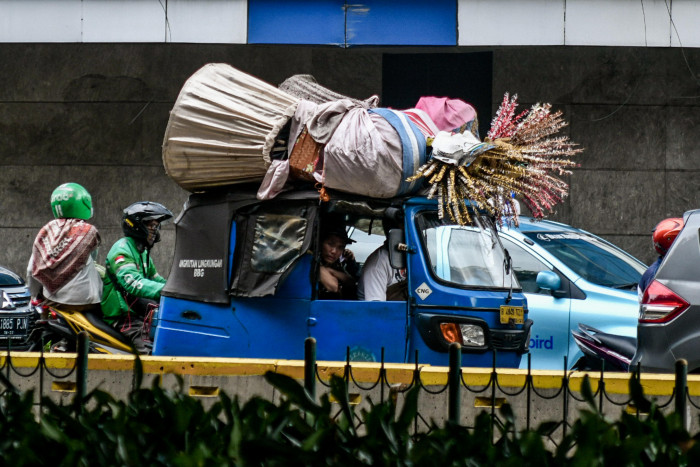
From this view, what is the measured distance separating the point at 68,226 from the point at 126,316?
0.79m

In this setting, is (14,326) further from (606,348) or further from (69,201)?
(606,348)

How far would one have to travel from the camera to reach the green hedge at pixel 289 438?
2.50 m

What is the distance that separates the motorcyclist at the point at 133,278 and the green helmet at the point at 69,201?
34 cm

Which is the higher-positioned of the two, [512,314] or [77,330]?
[512,314]

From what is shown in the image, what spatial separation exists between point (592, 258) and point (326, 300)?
4.11m

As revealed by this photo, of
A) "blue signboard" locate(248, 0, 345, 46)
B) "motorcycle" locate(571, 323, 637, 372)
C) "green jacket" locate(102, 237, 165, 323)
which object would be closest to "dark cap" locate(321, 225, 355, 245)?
"green jacket" locate(102, 237, 165, 323)

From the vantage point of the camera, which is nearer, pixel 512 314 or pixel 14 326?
pixel 512 314

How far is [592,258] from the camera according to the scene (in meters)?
10.1

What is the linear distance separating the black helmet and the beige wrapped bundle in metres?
1.10

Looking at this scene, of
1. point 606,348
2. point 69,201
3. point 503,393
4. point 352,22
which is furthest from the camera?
point 352,22

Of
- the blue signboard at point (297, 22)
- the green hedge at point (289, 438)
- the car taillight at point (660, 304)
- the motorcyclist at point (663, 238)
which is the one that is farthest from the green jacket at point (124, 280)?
the blue signboard at point (297, 22)

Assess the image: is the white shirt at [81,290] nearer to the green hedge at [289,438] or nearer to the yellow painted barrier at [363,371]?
the yellow painted barrier at [363,371]

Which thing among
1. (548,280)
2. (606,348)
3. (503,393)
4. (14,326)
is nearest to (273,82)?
(14,326)

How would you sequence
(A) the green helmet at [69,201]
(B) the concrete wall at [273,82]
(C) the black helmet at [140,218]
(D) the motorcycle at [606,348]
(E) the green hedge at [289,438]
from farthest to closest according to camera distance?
(B) the concrete wall at [273,82], (D) the motorcycle at [606,348], (C) the black helmet at [140,218], (A) the green helmet at [69,201], (E) the green hedge at [289,438]
